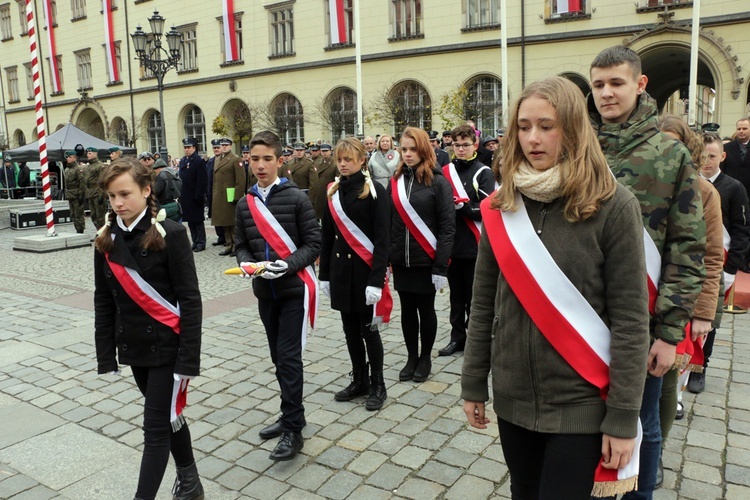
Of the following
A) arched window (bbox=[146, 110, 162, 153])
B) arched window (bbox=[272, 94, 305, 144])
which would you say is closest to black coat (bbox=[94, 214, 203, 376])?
arched window (bbox=[272, 94, 305, 144])

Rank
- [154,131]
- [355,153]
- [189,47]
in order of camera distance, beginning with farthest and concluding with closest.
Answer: [154,131], [189,47], [355,153]

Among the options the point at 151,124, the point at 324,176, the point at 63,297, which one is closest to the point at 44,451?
the point at 63,297

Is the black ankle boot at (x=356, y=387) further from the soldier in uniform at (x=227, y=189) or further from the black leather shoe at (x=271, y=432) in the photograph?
the soldier in uniform at (x=227, y=189)

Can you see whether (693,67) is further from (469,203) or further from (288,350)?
(288,350)

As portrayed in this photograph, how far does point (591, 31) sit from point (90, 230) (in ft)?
56.3

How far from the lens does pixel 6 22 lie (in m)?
44.1

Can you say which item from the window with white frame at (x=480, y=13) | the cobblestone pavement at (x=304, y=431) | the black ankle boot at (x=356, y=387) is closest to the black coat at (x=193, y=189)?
the cobblestone pavement at (x=304, y=431)

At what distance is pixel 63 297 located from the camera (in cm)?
841

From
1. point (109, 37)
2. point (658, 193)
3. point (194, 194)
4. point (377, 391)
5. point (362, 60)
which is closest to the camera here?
point (658, 193)

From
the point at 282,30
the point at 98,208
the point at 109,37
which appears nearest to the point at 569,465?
the point at 98,208

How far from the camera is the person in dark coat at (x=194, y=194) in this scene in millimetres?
12523

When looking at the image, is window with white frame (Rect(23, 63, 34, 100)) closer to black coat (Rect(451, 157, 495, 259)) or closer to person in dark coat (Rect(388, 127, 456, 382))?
black coat (Rect(451, 157, 495, 259))

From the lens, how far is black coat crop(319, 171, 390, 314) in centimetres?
442

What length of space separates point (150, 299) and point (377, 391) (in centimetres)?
203
